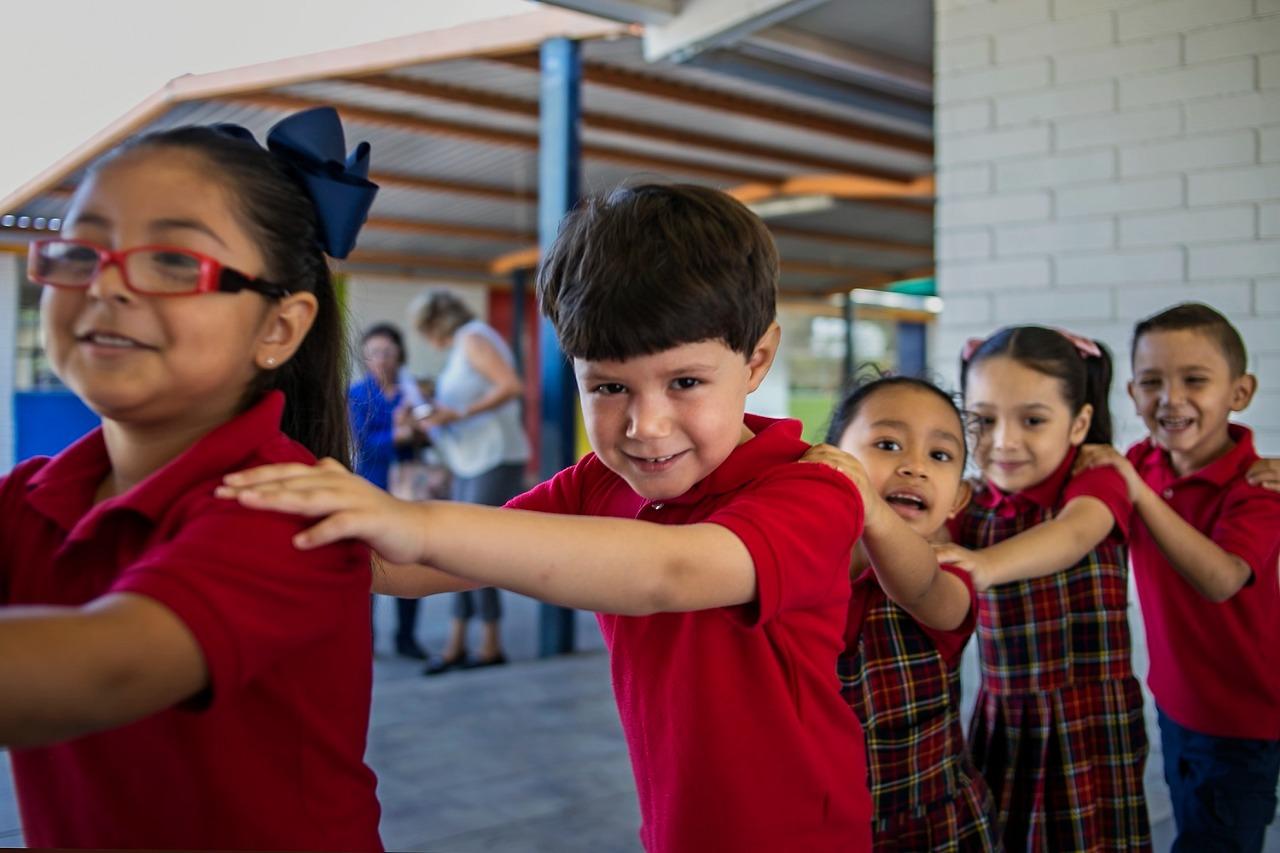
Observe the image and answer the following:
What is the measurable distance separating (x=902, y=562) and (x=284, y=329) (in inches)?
32.0

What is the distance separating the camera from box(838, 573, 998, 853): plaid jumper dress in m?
1.70

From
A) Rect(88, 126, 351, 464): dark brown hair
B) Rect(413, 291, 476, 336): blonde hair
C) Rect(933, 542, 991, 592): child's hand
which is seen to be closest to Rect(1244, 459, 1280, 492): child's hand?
Rect(933, 542, 991, 592): child's hand

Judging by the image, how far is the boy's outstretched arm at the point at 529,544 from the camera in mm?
885

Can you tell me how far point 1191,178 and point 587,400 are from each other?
2.87 m

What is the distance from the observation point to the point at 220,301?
0.98 meters

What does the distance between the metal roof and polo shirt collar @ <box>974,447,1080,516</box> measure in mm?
1131

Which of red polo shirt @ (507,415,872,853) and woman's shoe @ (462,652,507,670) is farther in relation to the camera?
woman's shoe @ (462,652,507,670)

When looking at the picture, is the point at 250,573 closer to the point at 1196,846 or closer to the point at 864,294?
the point at 1196,846

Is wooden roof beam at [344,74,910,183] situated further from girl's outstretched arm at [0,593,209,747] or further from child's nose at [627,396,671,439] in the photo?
girl's outstretched arm at [0,593,209,747]

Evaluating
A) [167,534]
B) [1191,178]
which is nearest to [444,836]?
[167,534]

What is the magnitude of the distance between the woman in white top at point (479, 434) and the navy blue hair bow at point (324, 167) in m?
3.59

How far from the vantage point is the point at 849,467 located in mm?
1335

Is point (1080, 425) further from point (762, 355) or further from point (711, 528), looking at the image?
point (711, 528)

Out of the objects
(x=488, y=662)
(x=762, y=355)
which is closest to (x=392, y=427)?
(x=488, y=662)
